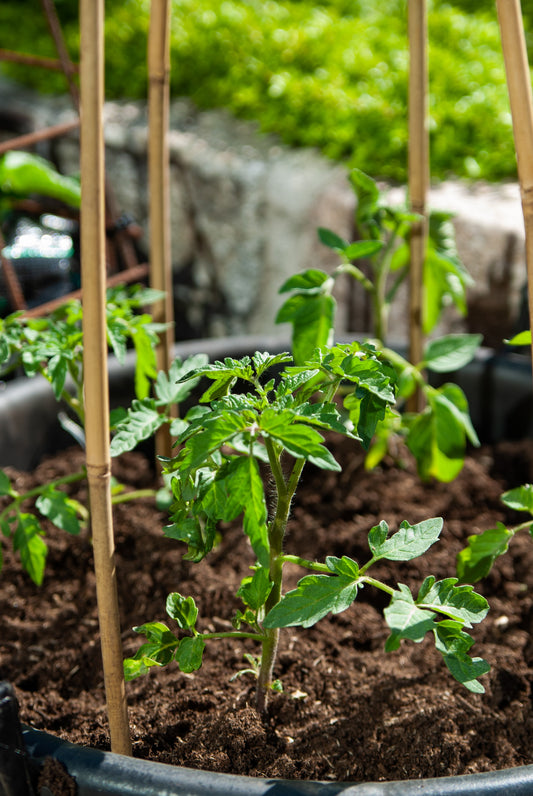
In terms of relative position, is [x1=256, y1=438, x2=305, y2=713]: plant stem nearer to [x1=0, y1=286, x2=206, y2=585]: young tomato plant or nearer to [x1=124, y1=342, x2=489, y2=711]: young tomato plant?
[x1=124, y1=342, x2=489, y2=711]: young tomato plant

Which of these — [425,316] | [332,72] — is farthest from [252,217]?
[425,316]

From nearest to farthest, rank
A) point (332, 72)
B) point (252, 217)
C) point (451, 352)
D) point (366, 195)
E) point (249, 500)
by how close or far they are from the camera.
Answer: point (249, 500), point (366, 195), point (451, 352), point (252, 217), point (332, 72)

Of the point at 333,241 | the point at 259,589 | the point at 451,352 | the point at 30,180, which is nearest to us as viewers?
the point at 259,589

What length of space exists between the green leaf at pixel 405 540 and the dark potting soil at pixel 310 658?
0.92 feet

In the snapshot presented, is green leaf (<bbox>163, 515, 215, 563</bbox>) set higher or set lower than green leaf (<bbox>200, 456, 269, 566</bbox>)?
lower

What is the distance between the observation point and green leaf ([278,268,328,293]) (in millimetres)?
1142

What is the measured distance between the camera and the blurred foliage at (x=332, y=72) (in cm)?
259

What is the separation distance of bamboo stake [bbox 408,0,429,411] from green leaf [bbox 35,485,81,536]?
0.73 meters

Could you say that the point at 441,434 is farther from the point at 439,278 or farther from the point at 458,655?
the point at 458,655

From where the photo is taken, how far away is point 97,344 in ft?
2.52

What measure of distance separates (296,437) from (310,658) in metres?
Answer: 0.50

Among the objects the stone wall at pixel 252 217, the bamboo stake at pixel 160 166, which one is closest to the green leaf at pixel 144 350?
the bamboo stake at pixel 160 166

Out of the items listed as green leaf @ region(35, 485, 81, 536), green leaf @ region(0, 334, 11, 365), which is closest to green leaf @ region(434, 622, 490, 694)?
green leaf @ region(35, 485, 81, 536)

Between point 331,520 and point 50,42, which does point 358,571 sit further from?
point 50,42
